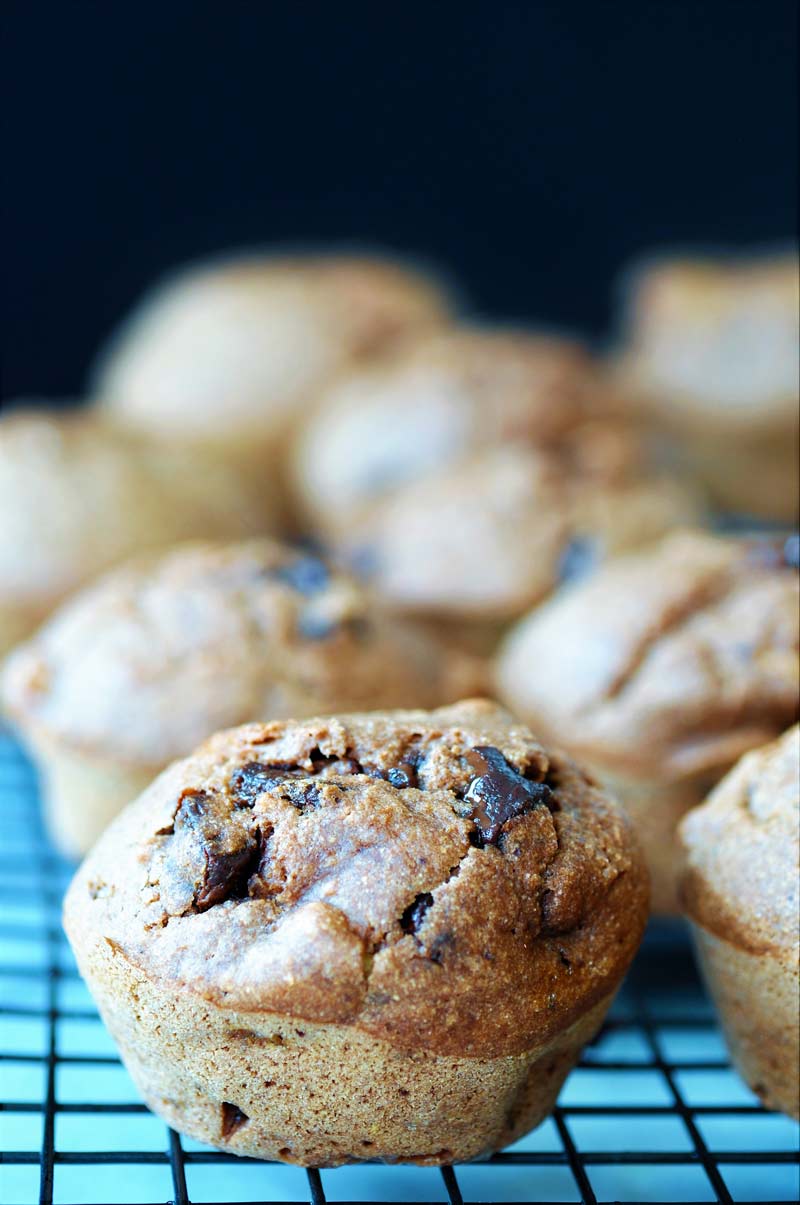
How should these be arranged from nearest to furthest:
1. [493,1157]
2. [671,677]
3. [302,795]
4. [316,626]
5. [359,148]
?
[302,795] < [493,1157] < [671,677] < [316,626] < [359,148]

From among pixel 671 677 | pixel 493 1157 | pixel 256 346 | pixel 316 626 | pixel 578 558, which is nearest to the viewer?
pixel 493 1157

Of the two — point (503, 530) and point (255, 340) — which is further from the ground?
point (255, 340)

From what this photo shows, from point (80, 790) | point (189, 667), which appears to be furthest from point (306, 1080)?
point (80, 790)

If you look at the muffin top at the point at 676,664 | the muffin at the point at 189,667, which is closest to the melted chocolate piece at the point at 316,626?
the muffin at the point at 189,667

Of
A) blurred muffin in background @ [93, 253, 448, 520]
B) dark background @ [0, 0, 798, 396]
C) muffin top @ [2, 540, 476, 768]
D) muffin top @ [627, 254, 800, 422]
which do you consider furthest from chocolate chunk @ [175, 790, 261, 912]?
dark background @ [0, 0, 798, 396]

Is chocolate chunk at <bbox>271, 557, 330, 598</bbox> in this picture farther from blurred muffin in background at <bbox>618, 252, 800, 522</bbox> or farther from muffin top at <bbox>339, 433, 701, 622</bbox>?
blurred muffin in background at <bbox>618, 252, 800, 522</bbox>

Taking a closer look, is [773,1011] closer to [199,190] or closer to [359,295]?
[359,295]

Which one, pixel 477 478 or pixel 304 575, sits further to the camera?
pixel 477 478

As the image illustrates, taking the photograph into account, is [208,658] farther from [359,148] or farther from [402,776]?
[359,148]
